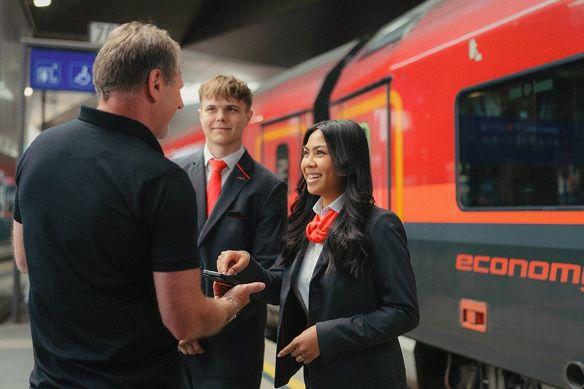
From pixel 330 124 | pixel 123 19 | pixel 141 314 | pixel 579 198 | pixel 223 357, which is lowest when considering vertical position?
pixel 223 357

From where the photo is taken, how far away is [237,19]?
478 inches

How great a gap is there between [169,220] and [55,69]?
6575mm

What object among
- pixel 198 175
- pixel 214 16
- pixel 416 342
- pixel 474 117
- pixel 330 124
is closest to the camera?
pixel 330 124

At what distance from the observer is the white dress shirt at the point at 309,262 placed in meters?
2.07

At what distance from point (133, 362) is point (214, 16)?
11.4m

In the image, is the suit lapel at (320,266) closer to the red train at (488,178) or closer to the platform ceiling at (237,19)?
the red train at (488,178)

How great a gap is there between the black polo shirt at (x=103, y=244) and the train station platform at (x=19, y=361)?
332cm

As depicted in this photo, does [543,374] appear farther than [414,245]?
No

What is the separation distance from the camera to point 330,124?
2039 millimetres

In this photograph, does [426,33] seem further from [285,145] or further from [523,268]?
[285,145]

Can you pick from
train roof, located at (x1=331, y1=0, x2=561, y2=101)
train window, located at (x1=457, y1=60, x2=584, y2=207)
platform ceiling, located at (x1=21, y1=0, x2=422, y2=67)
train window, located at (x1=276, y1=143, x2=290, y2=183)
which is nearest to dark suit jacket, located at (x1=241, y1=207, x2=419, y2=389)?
train window, located at (x1=457, y1=60, x2=584, y2=207)

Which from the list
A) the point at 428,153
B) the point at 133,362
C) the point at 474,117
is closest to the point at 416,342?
the point at 428,153

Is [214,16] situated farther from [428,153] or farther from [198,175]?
[198,175]

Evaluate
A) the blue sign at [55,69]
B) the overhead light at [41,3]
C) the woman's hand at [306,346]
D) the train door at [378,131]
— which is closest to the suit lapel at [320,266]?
the woman's hand at [306,346]
